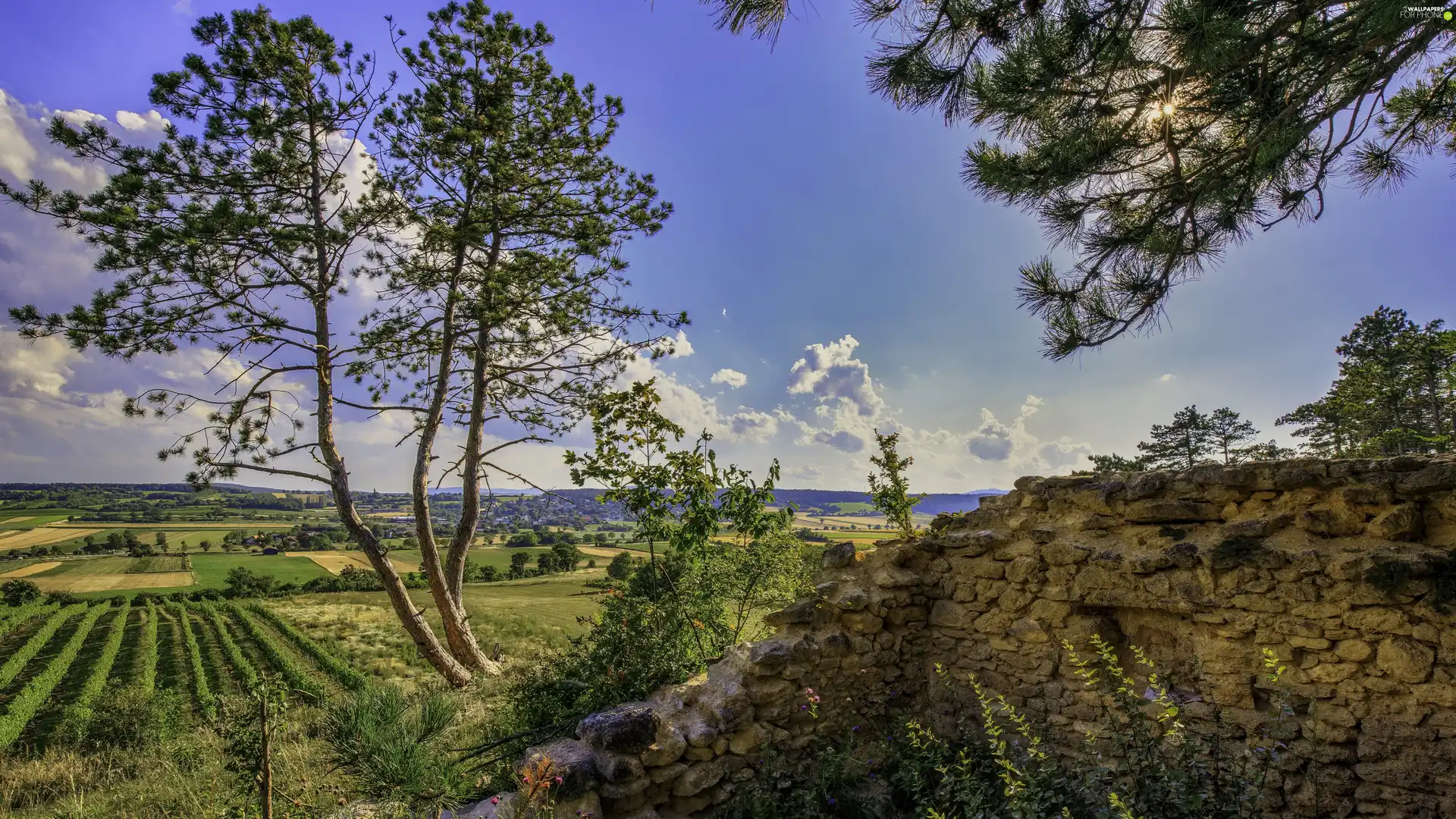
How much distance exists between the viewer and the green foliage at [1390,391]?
1015 cm

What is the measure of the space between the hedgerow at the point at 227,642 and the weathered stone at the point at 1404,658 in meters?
28.6

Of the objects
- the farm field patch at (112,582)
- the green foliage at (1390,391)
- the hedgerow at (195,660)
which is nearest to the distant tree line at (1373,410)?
the green foliage at (1390,391)

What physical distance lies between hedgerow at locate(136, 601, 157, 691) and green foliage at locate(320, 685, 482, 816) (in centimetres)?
3091

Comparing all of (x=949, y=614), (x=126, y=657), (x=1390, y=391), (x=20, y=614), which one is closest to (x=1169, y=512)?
(x=949, y=614)

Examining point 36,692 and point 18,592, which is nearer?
point 36,692

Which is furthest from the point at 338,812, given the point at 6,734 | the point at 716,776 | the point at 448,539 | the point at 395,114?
the point at 6,734

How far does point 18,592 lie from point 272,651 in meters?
28.1

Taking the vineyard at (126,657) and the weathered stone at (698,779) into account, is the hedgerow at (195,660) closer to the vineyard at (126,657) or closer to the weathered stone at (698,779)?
the vineyard at (126,657)

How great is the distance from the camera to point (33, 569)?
41344mm

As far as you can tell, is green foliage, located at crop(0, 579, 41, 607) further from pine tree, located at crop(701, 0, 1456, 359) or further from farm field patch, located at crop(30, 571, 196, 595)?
pine tree, located at crop(701, 0, 1456, 359)

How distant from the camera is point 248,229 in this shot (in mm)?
7461

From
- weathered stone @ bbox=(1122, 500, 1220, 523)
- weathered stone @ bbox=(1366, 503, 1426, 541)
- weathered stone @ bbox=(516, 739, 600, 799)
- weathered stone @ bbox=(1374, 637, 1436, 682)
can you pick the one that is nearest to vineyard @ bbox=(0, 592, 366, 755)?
weathered stone @ bbox=(516, 739, 600, 799)

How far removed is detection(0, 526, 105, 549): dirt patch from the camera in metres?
37.9

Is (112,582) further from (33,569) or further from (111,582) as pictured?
(33,569)
